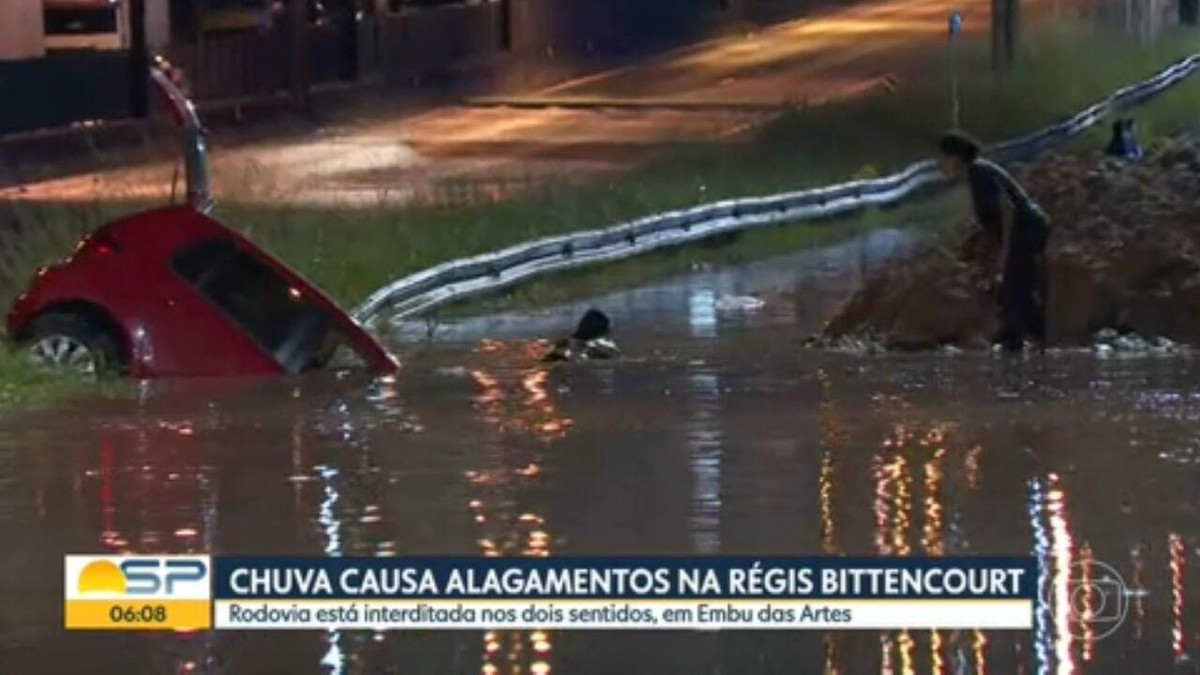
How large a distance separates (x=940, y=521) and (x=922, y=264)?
862cm

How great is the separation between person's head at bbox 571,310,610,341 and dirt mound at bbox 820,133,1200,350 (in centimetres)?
150

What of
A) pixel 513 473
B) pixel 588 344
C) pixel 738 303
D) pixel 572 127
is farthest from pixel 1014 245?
pixel 572 127

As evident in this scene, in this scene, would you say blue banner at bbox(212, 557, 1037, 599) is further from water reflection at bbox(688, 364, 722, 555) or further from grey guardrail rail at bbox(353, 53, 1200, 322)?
grey guardrail rail at bbox(353, 53, 1200, 322)

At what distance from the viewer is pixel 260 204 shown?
29.0m

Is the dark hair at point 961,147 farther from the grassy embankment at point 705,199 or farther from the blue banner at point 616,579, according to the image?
the blue banner at point 616,579

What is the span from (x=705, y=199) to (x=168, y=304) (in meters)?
15.4

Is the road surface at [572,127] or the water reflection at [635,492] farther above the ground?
the road surface at [572,127]

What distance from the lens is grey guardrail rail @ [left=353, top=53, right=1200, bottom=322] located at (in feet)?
74.1

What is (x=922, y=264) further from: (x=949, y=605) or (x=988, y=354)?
(x=949, y=605)

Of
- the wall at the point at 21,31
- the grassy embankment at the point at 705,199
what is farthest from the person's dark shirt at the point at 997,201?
the wall at the point at 21,31

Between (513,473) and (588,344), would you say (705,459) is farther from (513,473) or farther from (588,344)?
(588,344)

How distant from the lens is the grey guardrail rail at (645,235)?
22.6 m
